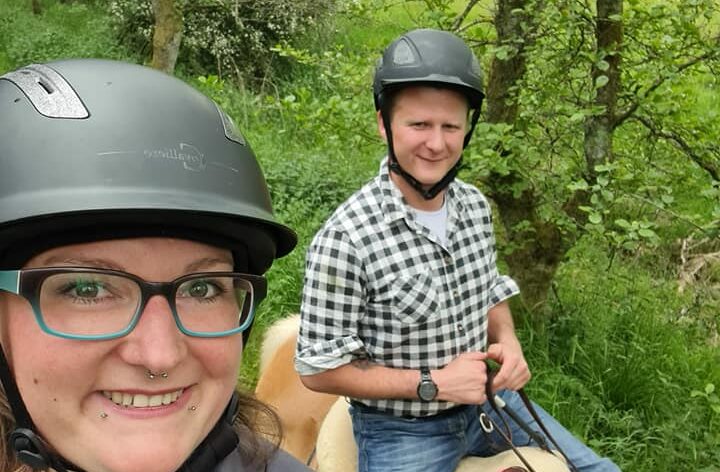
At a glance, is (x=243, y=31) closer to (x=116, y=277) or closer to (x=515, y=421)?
(x=515, y=421)

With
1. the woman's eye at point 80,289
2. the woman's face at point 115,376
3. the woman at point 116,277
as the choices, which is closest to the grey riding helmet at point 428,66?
the woman at point 116,277

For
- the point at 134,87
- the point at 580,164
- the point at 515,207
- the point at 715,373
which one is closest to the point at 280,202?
the point at 515,207

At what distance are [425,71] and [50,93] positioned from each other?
1.30 meters

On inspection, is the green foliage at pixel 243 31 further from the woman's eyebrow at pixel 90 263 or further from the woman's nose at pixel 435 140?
the woman's eyebrow at pixel 90 263

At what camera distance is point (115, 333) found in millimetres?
1286

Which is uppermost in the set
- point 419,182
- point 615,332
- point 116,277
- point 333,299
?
point 419,182

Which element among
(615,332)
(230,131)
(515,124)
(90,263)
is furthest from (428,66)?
(615,332)

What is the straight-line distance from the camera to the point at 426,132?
255cm

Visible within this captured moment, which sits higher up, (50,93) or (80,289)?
(50,93)

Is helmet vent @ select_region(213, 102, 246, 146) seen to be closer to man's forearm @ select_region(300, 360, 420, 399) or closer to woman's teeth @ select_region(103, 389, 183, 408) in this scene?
woman's teeth @ select_region(103, 389, 183, 408)

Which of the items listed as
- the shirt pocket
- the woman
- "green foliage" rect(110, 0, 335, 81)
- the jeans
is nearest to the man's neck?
the shirt pocket

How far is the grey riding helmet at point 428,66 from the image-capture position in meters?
2.51

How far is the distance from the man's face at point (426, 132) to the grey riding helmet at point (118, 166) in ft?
3.07

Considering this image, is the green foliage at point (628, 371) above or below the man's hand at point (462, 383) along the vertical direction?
below
